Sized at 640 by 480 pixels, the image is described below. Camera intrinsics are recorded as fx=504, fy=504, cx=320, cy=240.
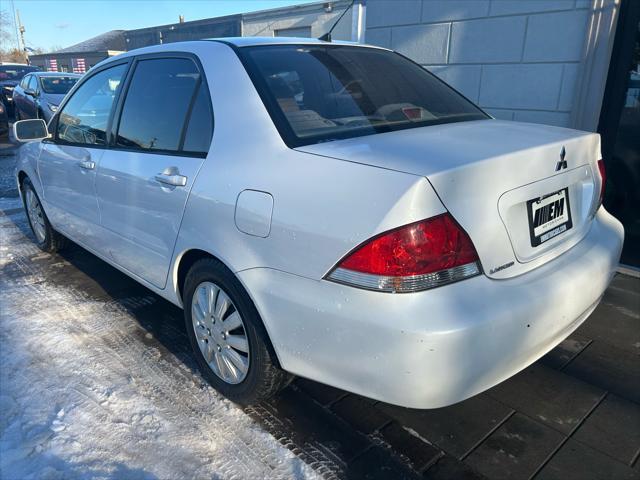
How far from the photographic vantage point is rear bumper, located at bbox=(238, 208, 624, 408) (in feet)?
5.44

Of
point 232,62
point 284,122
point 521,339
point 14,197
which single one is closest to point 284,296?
point 284,122

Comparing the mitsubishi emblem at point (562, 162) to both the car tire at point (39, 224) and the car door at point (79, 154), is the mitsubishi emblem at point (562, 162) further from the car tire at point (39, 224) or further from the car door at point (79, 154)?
the car tire at point (39, 224)

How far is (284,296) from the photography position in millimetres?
1927

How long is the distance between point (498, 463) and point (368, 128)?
1.53 metres

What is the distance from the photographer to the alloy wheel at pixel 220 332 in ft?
7.67

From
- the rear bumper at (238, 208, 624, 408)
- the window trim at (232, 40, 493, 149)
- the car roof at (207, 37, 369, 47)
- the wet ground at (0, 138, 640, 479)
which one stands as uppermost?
the car roof at (207, 37, 369, 47)

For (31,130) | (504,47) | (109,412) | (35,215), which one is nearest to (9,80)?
(35,215)

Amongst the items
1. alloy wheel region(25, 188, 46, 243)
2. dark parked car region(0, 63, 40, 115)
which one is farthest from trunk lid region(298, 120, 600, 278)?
dark parked car region(0, 63, 40, 115)

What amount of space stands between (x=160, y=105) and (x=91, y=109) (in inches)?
41.4

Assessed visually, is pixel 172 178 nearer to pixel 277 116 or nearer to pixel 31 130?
pixel 277 116

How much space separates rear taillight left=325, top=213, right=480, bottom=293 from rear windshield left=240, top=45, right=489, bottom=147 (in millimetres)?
617

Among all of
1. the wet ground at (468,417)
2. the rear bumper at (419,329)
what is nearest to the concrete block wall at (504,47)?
the wet ground at (468,417)

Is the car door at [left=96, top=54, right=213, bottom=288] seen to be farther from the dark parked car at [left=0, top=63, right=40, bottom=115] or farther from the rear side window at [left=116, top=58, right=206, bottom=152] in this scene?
the dark parked car at [left=0, top=63, right=40, bottom=115]

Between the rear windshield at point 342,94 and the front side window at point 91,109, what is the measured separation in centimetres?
128
